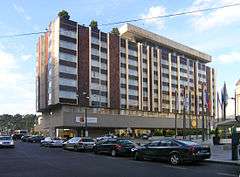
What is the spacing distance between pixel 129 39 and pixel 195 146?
357 ft

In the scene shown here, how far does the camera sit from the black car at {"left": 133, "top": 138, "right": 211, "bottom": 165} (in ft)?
74.7

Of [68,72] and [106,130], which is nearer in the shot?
[68,72]

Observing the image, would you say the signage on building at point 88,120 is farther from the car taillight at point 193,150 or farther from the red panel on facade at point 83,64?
the car taillight at point 193,150

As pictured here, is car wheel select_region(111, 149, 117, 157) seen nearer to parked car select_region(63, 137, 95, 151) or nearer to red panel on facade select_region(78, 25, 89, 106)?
parked car select_region(63, 137, 95, 151)

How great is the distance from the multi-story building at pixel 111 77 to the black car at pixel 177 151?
72964 mm

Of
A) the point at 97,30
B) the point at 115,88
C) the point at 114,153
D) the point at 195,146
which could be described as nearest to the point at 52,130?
the point at 115,88

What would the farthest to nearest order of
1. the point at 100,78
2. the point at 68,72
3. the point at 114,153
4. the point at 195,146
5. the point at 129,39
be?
1. the point at 129,39
2. the point at 100,78
3. the point at 68,72
4. the point at 114,153
5. the point at 195,146

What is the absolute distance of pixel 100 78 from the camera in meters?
112

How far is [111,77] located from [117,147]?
85.0m

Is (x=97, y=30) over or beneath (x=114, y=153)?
over

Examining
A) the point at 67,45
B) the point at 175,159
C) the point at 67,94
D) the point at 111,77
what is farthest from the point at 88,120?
the point at 175,159

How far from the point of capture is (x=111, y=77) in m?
116

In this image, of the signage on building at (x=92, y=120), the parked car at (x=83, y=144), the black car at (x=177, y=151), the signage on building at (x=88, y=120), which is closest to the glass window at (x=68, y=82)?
the signage on building at (x=88, y=120)

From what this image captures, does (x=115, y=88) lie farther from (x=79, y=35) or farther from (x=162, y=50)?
(x=162, y=50)
